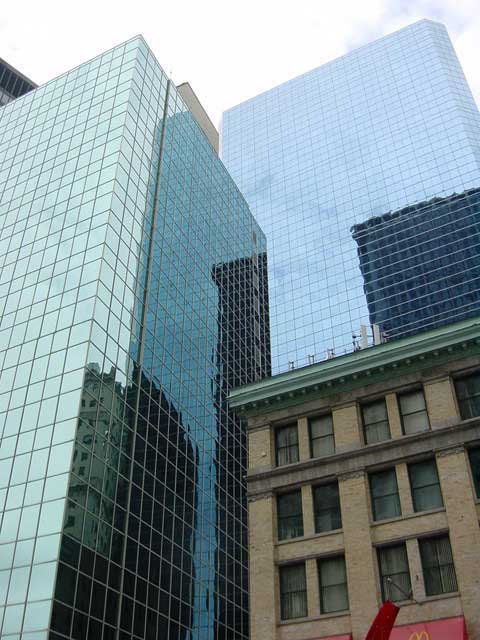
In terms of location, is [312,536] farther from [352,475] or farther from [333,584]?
[352,475]

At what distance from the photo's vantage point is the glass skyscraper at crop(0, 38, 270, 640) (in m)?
43.3

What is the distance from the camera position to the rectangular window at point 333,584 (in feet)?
97.5

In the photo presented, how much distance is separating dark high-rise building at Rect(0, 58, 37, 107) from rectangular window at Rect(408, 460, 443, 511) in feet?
424

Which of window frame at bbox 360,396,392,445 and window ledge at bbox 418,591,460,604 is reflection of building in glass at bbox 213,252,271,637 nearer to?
window frame at bbox 360,396,392,445

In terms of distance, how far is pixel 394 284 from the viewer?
399 feet

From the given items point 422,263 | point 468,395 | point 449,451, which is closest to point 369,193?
point 422,263

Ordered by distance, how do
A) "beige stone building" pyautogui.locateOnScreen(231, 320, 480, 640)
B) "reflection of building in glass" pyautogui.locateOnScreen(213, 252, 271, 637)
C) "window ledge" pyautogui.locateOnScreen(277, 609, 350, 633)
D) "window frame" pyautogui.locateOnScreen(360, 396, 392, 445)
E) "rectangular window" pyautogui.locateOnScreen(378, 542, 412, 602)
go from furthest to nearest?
"reflection of building in glass" pyautogui.locateOnScreen(213, 252, 271, 637) < "window frame" pyautogui.locateOnScreen(360, 396, 392, 445) < "window ledge" pyautogui.locateOnScreen(277, 609, 350, 633) < "rectangular window" pyautogui.locateOnScreen(378, 542, 412, 602) < "beige stone building" pyautogui.locateOnScreen(231, 320, 480, 640)

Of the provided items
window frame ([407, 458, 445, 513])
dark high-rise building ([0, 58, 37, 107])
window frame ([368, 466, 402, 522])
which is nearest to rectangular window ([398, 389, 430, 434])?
window frame ([407, 458, 445, 513])

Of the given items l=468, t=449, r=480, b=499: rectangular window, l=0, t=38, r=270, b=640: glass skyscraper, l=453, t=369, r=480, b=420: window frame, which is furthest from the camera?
l=0, t=38, r=270, b=640: glass skyscraper

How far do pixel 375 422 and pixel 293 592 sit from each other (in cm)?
816

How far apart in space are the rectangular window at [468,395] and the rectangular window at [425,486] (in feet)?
8.77

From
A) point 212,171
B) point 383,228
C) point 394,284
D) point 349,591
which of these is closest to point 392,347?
point 349,591

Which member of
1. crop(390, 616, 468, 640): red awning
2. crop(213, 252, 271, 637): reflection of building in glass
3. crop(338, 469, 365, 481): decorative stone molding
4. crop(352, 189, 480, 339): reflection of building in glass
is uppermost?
crop(352, 189, 480, 339): reflection of building in glass

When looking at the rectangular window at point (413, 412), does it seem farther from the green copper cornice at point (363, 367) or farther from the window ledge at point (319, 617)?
the window ledge at point (319, 617)
